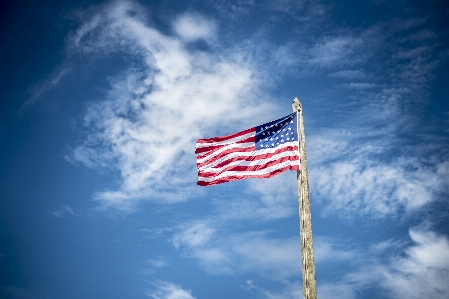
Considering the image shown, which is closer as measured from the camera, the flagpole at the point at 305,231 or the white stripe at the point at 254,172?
the flagpole at the point at 305,231

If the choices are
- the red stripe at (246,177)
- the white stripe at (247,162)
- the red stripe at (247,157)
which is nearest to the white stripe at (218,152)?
the red stripe at (247,157)

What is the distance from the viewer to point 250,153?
32.2 ft

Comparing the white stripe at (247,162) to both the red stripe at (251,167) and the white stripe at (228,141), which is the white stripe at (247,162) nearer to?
the red stripe at (251,167)

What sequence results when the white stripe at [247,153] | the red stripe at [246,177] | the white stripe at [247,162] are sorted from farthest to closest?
the white stripe at [247,153] → the white stripe at [247,162] → the red stripe at [246,177]

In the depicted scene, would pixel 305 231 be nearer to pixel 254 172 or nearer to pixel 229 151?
pixel 254 172

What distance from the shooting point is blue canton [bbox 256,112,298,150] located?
30.5 ft

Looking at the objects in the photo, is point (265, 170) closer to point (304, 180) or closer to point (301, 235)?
point (304, 180)

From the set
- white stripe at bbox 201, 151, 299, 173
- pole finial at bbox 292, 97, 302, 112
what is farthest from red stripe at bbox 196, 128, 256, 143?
pole finial at bbox 292, 97, 302, 112

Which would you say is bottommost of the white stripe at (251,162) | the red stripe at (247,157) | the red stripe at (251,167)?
the red stripe at (251,167)

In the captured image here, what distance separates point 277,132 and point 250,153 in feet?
3.51

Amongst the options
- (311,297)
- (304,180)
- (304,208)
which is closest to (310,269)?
(311,297)

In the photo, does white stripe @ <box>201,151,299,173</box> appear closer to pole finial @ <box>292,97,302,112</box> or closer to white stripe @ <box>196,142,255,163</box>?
white stripe @ <box>196,142,255,163</box>

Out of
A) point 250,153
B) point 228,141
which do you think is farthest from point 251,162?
point 228,141

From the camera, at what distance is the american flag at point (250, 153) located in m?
9.13
